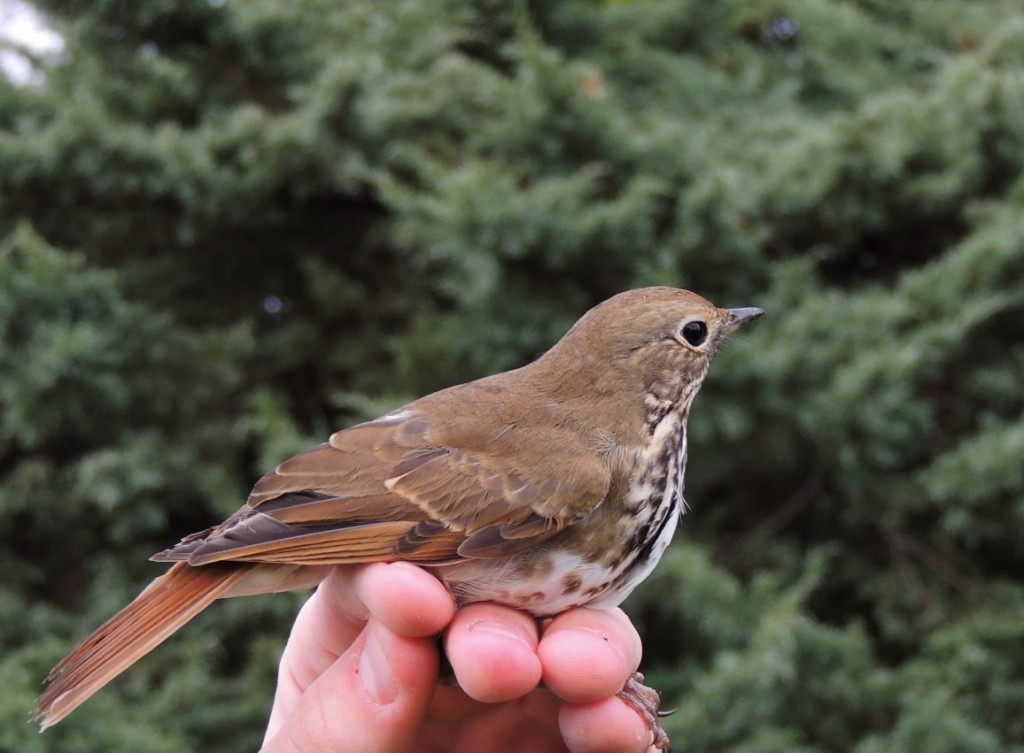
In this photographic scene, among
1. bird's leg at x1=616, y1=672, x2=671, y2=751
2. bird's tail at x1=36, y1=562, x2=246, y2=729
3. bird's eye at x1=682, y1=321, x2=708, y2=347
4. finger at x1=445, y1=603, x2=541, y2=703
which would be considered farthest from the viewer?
bird's eye at x1=682, y1=321, x2=708, y2=347

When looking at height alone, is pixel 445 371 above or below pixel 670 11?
below

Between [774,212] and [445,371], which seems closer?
[445,371]

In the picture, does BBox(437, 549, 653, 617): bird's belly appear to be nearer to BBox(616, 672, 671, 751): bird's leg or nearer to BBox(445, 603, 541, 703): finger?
BBox(445, 603, 541, 703): finger

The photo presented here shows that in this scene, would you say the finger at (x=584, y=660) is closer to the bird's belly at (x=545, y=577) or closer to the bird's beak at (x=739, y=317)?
the bird's belly at (x=545, y=577)

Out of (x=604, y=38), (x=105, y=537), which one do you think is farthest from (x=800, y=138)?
(x=105, y=537)

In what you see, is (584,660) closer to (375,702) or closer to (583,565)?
(583,565)

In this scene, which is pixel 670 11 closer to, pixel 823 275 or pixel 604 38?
pixel 604 38

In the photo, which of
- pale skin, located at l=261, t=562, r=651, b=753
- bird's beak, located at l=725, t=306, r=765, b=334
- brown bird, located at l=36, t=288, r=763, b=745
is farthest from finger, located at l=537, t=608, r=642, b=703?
bird's beak, located at l=725, t=306, r=765, b=334

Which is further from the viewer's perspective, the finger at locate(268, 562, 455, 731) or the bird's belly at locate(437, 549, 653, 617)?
the bird's belly at locate(437, 549, 653, 617)

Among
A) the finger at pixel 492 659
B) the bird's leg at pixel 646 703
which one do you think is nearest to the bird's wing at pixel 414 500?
the finger at pixel 492 659

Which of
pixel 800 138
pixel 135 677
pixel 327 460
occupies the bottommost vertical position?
pixel 135 677
